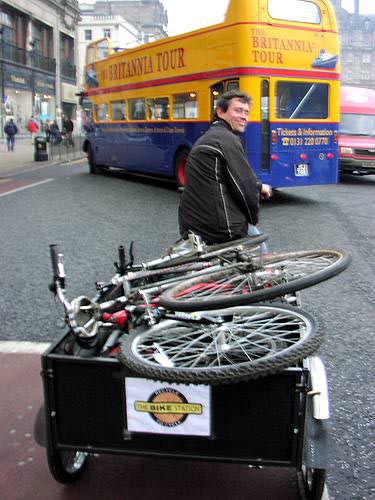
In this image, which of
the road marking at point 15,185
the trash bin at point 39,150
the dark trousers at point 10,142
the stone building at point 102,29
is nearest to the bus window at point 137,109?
the road marking at point 15,185

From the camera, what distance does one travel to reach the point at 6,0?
37656 millimetres

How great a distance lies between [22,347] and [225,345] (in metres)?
2.50

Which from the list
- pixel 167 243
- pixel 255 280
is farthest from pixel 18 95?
pixel 255 280

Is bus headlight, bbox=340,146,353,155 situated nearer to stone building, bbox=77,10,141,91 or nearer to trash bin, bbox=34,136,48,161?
trash bin, bbox=34,136,48,161

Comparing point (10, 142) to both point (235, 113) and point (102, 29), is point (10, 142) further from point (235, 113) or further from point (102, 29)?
point (102, 29)

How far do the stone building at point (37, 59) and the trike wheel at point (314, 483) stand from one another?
36.1 m

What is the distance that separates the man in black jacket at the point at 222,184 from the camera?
12.1 ft

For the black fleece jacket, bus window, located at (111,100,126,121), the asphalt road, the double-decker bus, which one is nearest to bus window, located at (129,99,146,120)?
bus window, located at (111,100,126,121)

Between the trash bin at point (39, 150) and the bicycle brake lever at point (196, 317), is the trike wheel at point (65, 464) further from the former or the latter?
the trash bin at point (39, 150)

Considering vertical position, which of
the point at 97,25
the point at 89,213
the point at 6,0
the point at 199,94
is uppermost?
the point at 97,25

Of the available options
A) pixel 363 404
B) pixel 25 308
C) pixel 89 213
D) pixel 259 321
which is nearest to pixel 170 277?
pixel 259 321

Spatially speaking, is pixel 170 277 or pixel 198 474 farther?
pixel 170 277

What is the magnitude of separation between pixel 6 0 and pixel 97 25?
145 ft

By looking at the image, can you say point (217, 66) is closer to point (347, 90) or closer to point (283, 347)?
point (347, 90)
